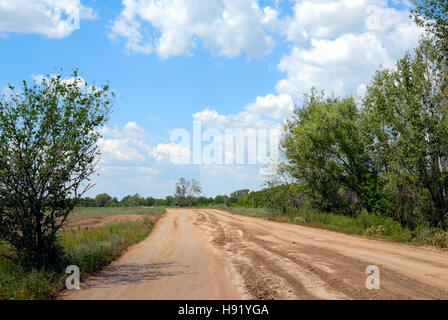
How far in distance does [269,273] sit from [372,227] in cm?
1175

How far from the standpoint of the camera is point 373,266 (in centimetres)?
867

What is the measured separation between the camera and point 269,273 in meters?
7.91

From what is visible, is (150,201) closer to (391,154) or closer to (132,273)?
(391,154)

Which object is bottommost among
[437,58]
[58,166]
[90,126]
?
[58,166]

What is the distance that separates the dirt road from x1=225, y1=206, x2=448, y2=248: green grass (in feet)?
7.29

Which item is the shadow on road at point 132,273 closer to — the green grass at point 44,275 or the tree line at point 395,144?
the green grass at point 44,275

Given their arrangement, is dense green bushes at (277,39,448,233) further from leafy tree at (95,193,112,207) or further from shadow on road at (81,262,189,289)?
leafy tree at (95,193,112,207)

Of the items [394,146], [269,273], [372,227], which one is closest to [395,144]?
[394,146]

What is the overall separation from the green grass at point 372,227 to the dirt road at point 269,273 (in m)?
2.22

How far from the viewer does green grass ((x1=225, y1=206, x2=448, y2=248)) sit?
1433cm

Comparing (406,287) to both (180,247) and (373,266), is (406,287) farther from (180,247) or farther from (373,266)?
(180,247)
